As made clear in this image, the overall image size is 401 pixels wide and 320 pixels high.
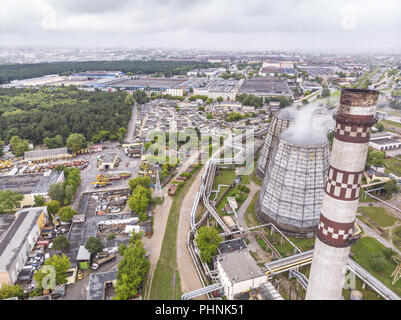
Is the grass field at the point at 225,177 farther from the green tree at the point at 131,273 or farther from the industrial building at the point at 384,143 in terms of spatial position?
the industrial building at the point at 384,143

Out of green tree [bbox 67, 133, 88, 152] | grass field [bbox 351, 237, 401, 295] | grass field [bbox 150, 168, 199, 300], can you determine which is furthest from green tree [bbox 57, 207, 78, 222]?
grass field [bbox 351, 237, 401, 295]

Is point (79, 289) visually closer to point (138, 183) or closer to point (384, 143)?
point (138, 183)

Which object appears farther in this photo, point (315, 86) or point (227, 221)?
point (315, 86)

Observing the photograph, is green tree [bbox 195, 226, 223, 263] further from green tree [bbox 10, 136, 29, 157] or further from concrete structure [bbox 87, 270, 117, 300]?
green tree [bbox 10, 136, 29, 157]

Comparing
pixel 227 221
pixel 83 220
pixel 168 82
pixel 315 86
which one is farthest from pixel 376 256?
pixel 168 82

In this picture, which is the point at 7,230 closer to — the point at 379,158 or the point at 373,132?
the point at 379,158

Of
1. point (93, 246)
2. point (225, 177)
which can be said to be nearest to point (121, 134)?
point (225, 177)
